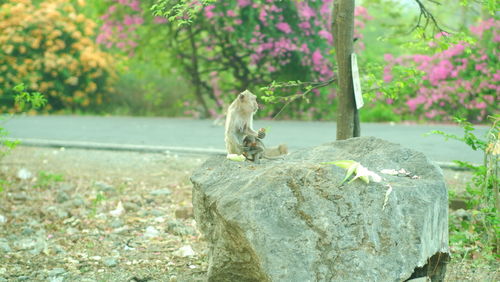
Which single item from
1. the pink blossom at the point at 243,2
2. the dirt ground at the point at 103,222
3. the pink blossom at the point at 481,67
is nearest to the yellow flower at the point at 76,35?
the pink blossom at the point at 243,2

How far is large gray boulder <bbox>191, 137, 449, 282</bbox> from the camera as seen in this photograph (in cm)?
269

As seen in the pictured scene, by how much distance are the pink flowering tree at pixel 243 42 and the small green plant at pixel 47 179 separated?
21.2 feet

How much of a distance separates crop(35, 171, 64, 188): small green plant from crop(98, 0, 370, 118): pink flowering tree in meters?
6.46

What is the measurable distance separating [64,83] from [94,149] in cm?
731

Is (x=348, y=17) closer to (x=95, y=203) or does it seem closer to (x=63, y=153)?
(x=95, y=203)

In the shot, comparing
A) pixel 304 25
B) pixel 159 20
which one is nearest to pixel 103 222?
pixel 159 20

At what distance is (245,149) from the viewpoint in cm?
369

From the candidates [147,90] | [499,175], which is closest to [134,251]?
[499,175]

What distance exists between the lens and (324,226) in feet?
9.03

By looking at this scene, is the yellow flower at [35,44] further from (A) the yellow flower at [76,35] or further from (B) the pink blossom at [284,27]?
(B) the pink blossom at [284,27]

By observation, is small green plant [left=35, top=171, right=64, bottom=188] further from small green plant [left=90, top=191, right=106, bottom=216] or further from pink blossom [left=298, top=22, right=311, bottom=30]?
pink blossom [left=298, top=22, right=311, bottom=30]

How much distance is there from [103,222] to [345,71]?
2387 millimetres

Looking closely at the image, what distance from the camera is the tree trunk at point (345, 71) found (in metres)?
4.49

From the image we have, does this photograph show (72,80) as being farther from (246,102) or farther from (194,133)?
(246,102)
